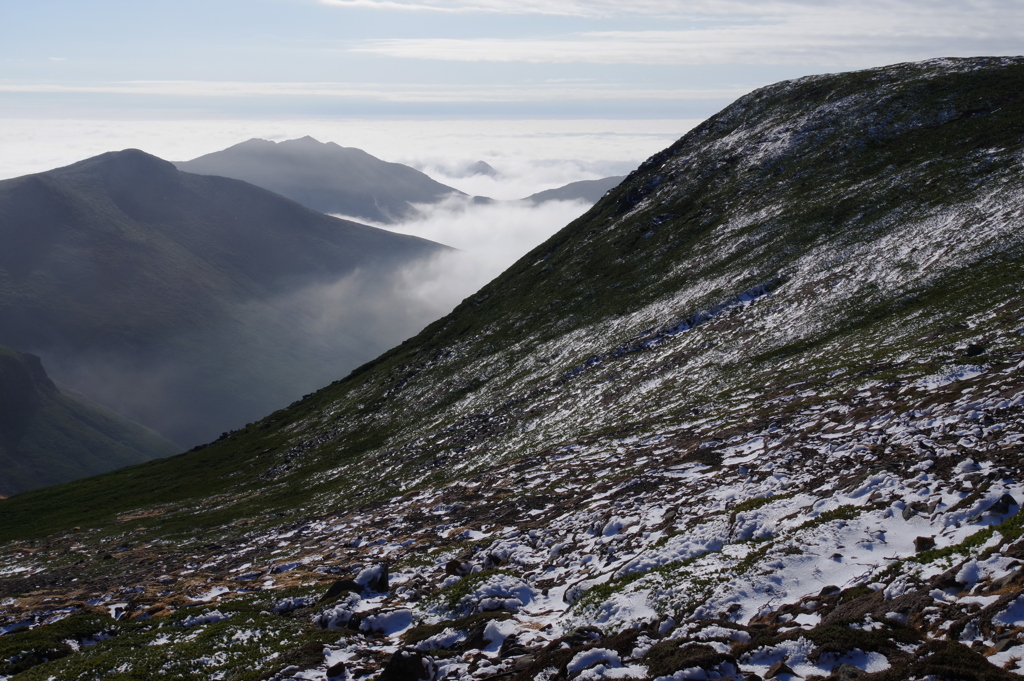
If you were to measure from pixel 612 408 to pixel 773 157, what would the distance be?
203 ft

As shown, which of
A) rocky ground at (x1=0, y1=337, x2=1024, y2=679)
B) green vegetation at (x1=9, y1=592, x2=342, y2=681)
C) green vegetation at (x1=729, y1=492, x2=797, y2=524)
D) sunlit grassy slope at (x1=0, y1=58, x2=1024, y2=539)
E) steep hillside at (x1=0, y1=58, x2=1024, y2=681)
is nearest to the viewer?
rocky ground at (x1=0, y1=337, x2=1024, y2=679)

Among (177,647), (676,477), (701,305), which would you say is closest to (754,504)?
(676,477)

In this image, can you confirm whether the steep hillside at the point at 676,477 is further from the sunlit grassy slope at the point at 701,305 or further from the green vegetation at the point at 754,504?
the sunlit grassy slope at the point at 701,305

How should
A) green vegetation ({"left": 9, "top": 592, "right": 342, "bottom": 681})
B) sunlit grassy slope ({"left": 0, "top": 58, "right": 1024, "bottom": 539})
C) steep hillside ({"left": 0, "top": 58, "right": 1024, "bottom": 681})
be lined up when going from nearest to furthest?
1. steep hillside ({"left": 0, "top": 58, "right": 1024, "bottom": 681})
2. green vegetation ({"left": 9, "top": 592, "right": 342, "bottom": 681})
3. sunlit grassy slope ({"left": 0, "top": 58, "right": 1024, "bottom": 539})

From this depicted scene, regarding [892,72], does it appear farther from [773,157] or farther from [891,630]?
[891,630]

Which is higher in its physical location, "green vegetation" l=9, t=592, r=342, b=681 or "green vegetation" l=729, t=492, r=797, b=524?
"green vegetation" l=729, t=492, r=797, b=524

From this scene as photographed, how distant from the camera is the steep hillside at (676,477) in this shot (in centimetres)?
1788

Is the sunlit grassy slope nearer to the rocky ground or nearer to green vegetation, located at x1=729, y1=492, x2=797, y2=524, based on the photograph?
the rocky ground

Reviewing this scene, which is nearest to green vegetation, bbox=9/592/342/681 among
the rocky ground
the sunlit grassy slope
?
the rocky ground

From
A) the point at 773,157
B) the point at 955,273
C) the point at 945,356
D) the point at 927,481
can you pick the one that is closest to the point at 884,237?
the point at 955,273

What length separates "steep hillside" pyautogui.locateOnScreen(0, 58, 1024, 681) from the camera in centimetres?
1788

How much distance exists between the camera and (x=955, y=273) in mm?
51375

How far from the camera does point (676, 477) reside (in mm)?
31844

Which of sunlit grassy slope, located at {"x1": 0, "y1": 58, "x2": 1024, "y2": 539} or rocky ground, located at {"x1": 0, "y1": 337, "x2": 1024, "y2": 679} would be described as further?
sunlit grassy slope, located at {"x1": 0, "y1": 58, "x2": 1024, "y2": 539}
